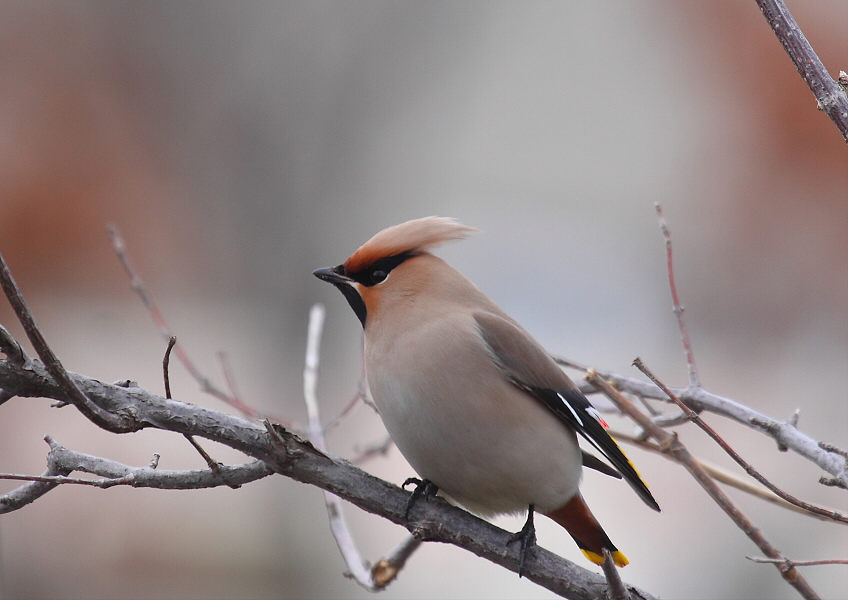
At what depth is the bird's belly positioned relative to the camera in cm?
209

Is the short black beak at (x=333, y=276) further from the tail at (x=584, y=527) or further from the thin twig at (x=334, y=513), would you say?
the tail at (x=584, y=527)

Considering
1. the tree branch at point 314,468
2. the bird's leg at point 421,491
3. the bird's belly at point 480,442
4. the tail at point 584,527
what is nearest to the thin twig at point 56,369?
the tree branch at point 314,468

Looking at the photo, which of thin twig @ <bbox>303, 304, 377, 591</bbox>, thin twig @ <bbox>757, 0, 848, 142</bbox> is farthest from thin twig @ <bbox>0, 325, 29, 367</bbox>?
thin twig @ <bbox>757, 0, 848, 142</bbox>

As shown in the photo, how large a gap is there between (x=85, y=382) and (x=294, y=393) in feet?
13.4

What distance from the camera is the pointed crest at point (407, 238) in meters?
2.37

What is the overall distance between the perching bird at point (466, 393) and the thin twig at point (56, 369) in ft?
2.43

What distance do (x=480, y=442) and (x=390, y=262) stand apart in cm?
55

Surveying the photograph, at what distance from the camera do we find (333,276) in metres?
2.37

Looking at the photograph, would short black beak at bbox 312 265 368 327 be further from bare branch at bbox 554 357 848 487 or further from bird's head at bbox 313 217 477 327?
bare branch at bbox 554 357 848 487

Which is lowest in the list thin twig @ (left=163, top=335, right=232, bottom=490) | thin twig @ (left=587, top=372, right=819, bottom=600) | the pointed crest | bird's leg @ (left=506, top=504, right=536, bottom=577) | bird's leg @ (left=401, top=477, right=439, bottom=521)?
bird's leg @ (left=506, top=504, right=536, bottom=577)

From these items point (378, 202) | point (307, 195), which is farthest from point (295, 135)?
point (378, 202)

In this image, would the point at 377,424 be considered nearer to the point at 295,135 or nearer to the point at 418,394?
the point at 295,135

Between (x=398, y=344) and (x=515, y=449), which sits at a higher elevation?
(x=398, y=344)

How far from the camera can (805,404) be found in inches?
214
